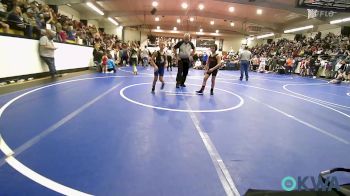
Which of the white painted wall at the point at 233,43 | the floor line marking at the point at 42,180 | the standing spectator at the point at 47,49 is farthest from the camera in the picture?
the white painted wall at the point at 233,43

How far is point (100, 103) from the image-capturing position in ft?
18.9

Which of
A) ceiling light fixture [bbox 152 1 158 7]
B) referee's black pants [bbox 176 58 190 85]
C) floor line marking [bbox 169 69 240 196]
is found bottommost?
floor line marking [bbox 169 69 240 196]

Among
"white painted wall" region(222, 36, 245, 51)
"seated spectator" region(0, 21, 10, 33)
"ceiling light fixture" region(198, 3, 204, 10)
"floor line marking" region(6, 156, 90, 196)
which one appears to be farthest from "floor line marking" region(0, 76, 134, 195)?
"white painted wall" region(222, 36, 245, 51)

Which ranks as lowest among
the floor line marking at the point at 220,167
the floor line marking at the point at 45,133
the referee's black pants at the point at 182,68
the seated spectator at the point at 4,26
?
the floor line marking at the point at 220,167

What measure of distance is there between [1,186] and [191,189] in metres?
1.66

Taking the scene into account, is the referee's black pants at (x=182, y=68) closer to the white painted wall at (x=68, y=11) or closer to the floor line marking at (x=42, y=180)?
the floor line marking at (x=42, y=180)

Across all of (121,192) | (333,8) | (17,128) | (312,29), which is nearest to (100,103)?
(17,128)

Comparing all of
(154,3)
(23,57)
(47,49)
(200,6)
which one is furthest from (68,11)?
(23,57)

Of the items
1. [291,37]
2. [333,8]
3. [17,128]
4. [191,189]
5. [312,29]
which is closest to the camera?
[191,189]

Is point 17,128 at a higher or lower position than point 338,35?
lower

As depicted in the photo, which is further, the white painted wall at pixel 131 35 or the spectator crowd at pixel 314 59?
the white painted wall at pixel 131 35

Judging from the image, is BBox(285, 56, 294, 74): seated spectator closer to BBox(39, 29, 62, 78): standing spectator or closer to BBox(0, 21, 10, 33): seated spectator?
BBox(39, 29, 62, 78): standing spectator

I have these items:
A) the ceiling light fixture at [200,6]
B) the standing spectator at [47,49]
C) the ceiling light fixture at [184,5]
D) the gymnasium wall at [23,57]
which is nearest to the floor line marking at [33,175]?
the gymnasium wall at [23,57]

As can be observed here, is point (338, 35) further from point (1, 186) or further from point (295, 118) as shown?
point (1, 186)
